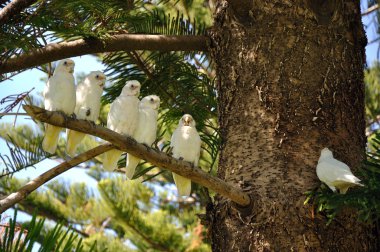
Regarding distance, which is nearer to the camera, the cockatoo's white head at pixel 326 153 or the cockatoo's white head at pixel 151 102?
the cockatoo's white head at pixel 326 153

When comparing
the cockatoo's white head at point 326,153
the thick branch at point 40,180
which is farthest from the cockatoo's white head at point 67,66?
the cockatoo's white head at point 326,153

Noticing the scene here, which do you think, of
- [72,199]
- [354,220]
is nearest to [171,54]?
[354,220]

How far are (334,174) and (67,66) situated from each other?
4.75 ft

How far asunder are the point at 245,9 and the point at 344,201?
3.89 feet

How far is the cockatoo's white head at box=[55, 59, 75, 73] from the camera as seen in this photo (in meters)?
3.42

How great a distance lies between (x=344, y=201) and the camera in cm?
264

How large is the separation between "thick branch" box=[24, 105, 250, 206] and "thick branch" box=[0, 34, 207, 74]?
704 millimetres

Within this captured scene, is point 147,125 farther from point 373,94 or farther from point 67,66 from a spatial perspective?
point 373,94

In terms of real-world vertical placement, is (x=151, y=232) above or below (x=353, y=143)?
below

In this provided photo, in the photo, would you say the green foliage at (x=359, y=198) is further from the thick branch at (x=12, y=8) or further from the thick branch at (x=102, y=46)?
the thick branch at (x=12, y=8)

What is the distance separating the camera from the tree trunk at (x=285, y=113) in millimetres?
2932

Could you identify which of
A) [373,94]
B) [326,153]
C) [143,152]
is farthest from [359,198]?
[373,94]

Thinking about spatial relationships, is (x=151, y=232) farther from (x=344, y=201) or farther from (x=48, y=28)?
(x=344, y=201)

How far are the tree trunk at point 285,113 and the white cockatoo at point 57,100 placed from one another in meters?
0.74
